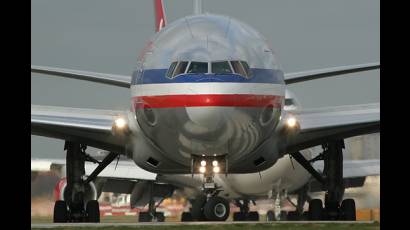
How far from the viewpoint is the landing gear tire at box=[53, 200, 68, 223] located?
2981cm

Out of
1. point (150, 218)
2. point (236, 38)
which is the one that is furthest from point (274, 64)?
point (150, 218)

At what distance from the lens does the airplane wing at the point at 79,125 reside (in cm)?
2883

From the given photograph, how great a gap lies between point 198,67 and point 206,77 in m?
0.44

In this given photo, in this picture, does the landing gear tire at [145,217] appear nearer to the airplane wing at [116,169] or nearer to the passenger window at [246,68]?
the airplane wing at [116,169]

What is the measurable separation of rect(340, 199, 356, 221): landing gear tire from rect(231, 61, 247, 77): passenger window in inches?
308

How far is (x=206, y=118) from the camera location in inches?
944

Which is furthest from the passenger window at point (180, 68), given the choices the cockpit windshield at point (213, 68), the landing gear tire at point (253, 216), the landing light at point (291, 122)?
the landing gear tire at point (253, 216)

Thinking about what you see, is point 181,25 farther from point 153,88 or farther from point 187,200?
point 187,200

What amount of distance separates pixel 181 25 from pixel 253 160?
12.7 ft

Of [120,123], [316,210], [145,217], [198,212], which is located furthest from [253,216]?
[120,123]

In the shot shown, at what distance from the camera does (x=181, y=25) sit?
2659 cm

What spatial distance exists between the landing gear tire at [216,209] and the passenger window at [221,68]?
31.1 feet

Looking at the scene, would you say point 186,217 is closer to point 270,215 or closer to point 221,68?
point 270,215

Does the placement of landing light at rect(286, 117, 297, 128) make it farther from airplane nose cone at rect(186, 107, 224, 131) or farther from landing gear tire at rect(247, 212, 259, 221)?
landing gear tire at rect(247, 212, 259, 221)
